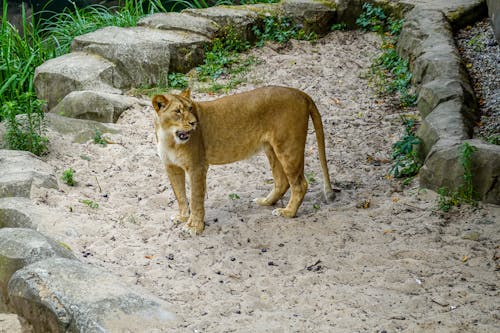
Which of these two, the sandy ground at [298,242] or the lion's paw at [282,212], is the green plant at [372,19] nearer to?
the sandy ground at [298,242]

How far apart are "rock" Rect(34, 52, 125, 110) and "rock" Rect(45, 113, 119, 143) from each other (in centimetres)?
103

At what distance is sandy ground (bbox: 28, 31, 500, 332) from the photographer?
4.69 meters

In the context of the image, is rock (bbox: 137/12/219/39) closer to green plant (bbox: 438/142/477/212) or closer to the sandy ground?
the sandy ground

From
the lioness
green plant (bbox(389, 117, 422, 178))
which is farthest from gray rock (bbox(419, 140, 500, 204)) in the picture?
the lioness

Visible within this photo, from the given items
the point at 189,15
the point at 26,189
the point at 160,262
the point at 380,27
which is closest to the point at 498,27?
the point at 160,262

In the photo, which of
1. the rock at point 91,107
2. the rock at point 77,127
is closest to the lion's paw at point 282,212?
the rock at point 77,127

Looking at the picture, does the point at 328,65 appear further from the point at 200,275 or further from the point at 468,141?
the point at 200,275

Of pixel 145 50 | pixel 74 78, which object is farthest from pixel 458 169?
pixel 74 78

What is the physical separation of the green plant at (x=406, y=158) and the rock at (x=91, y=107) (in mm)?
3335

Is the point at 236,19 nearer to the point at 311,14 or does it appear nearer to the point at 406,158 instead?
the point at 311,14

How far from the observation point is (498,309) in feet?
15.1

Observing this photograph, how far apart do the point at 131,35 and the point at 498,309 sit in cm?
683

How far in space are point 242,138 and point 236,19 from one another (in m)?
4.83

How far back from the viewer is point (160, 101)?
5.83 metres
